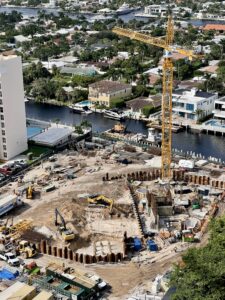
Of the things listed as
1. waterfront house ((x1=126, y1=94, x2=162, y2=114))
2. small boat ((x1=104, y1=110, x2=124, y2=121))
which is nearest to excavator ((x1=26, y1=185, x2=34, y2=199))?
small boat ((x1=104, y1=110, x2=124, y2=121))

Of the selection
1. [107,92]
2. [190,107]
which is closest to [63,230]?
[190,107]

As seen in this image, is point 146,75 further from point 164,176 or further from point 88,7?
point 88,7

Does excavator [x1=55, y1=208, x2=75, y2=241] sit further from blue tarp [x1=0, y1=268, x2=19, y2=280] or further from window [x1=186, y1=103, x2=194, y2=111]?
window [x1=186, y1=103, x2=194, y2=111]

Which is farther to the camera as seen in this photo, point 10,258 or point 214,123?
point 214,123

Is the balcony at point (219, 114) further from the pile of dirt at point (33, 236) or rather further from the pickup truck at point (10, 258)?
the pickup truck at point (10, 258)

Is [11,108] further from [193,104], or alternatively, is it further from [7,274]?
[193,104]

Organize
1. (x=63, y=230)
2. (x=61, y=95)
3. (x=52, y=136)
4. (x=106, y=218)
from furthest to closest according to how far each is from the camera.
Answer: (x=61, y=95) → (x=52, y=136) → (x=106, y=218) → (x=63, y=230)
